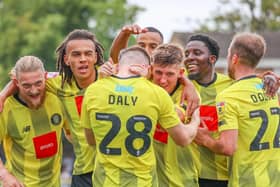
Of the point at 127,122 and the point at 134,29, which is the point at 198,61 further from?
the point at 127,122

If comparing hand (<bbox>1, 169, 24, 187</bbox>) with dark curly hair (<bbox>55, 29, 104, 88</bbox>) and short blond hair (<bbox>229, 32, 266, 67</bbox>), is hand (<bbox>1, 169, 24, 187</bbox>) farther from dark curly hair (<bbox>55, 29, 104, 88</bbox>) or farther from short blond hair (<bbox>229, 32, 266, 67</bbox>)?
short blond hair (<bbox>229, 32, 266, 67</bbox>)

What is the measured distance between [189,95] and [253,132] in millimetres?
718

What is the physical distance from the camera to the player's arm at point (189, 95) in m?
7.74

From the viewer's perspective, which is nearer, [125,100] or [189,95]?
[125,100]

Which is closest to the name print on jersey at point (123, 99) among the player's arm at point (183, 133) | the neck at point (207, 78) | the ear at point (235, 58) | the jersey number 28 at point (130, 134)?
the jersey number 28 at point (130, 134)

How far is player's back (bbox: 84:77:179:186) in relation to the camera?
715 centimetres

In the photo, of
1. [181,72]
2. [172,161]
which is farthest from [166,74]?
[172,161]

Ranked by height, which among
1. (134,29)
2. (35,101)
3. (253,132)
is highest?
(134,29)

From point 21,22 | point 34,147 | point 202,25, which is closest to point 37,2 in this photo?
point 21,22

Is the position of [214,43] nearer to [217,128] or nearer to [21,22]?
[217,128]

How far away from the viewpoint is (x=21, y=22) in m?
49.3

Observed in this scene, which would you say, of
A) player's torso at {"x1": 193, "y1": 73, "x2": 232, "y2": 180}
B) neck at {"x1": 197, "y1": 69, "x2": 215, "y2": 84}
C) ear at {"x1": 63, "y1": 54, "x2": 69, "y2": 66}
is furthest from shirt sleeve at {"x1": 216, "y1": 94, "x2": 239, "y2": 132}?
ear at {"x1": 63, "y1": 54, "x2": 69, "y2": 66}

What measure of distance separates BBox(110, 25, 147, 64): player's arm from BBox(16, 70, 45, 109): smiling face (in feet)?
3.14

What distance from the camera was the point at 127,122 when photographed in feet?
23.4
